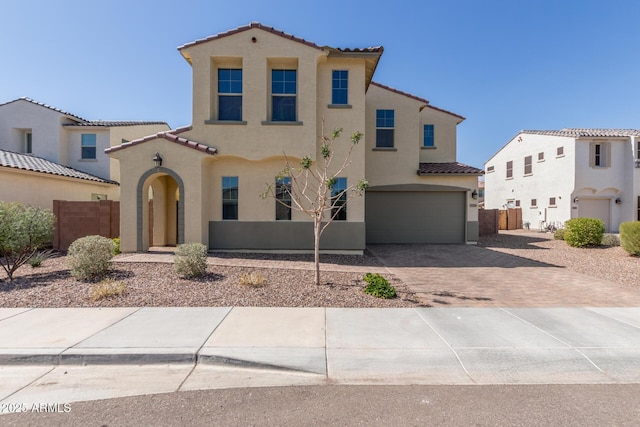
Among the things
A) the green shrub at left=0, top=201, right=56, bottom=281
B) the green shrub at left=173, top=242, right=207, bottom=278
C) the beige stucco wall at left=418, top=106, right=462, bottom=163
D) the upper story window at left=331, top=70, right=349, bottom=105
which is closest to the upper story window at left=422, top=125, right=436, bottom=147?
the beige stucco wall at left=418, top=106, right=462, bottom=163

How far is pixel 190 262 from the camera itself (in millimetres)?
7289

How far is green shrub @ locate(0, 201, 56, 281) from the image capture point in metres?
7.25

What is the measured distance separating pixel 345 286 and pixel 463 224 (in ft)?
33.3

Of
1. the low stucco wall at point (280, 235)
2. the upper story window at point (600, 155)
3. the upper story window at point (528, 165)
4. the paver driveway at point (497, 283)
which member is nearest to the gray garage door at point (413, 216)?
the paver driveway at point (497, 283)

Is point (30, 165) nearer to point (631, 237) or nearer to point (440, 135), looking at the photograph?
point (440, 135)

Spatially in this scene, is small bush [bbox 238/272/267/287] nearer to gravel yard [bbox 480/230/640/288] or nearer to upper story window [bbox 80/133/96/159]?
gravel yard [bbox 480/230/640/288]

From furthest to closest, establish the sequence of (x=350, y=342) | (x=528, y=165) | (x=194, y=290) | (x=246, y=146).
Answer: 1. (x=528, y=165)
2. (x=246, y=146)
3. (x=194, y=290)
4. (x=350, y=342)

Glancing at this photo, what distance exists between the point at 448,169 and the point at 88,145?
20.5 metres

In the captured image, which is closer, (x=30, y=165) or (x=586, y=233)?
(x=30, y=165)

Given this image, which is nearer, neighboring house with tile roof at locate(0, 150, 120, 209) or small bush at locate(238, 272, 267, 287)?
small bush at locate(238, 272, 267, 287)

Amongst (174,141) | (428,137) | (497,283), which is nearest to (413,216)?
(428,137)

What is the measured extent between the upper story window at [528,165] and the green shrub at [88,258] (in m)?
27.9

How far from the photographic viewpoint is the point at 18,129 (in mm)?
17234

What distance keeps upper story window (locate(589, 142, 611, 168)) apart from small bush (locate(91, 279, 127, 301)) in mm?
27243
